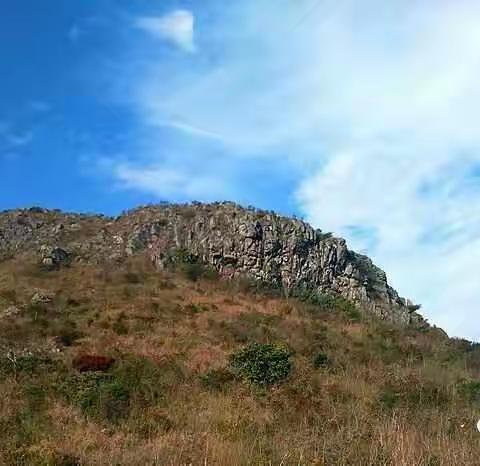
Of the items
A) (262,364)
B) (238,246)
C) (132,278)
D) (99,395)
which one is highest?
(238,246)

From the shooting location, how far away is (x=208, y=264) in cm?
3659

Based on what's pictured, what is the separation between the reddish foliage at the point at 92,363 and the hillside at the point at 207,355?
0.31 feet

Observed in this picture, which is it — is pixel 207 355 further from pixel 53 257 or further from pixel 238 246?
pixel 53 257

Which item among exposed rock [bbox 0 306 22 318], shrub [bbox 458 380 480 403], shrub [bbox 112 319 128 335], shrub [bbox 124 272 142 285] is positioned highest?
shrub [bbox 124 272 142 285]

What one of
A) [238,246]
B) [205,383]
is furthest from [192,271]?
[205,383]

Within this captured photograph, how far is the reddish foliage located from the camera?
17938mm

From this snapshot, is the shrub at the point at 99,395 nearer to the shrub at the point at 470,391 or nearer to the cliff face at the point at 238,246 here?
the shrub at the point at 470,391

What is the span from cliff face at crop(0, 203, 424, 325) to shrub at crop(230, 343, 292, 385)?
57.0ft

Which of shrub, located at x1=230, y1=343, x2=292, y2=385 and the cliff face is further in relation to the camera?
the cliff face

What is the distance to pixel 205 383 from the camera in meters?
15.8

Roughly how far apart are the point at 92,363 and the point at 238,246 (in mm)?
19866

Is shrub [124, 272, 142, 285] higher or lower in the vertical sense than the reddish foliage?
higher

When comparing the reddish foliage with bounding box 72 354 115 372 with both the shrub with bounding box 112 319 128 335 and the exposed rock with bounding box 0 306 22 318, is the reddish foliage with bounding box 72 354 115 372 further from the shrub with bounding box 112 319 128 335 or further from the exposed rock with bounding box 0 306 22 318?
the exposed rock with bounding box 0 306 22 318

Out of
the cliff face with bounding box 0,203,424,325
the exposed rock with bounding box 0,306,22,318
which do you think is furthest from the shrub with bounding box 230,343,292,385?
the cliff face with bounding box 0,203,424,325
